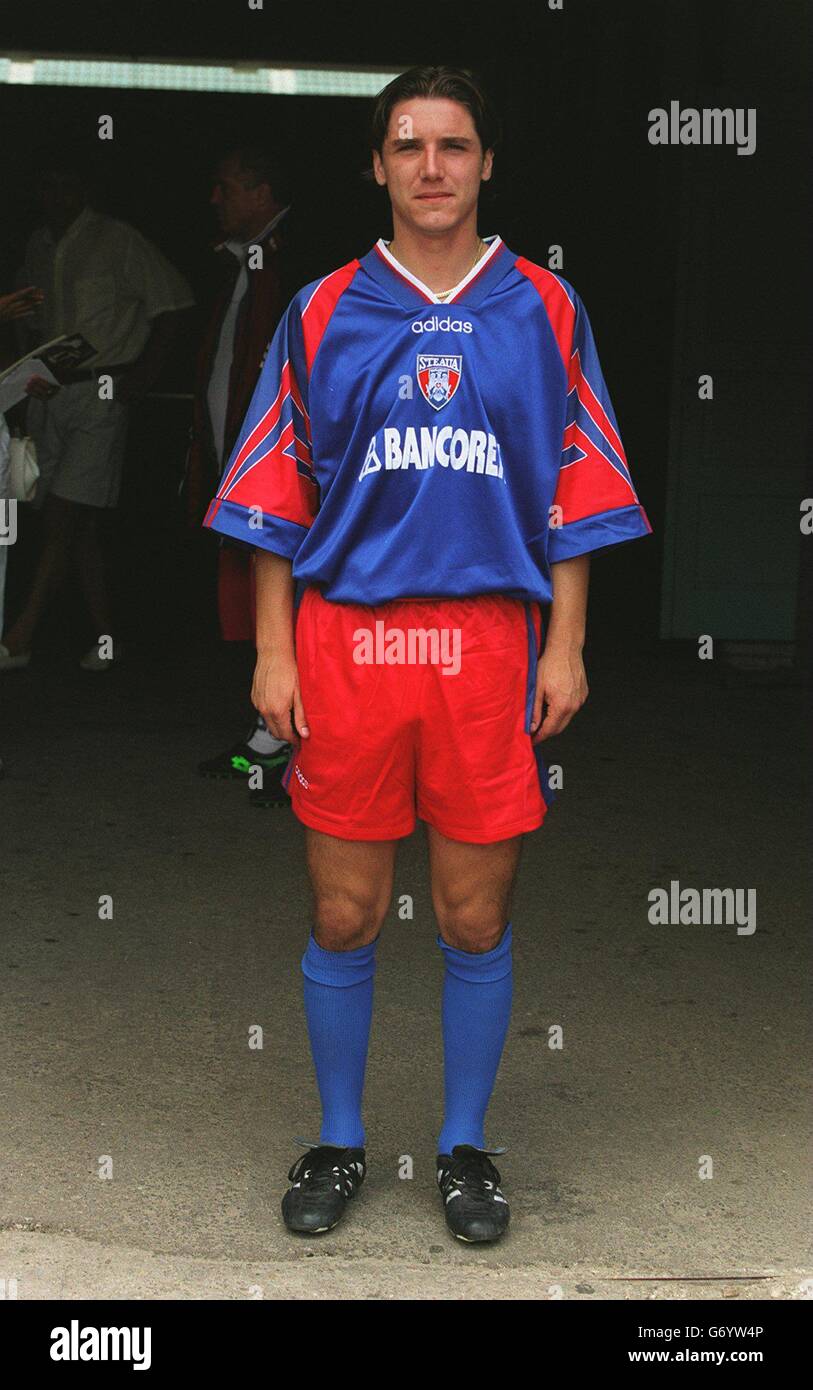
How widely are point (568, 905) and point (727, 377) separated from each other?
14.4ft

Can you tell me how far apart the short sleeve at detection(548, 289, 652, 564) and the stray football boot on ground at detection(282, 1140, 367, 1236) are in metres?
1.11

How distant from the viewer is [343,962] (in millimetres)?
3150

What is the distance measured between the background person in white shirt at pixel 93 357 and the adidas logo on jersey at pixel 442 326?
4851mm

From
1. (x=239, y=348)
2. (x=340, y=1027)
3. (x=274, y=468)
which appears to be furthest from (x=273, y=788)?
(x=274, y=468)

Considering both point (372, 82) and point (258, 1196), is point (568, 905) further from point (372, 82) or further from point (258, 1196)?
point (372, 82)

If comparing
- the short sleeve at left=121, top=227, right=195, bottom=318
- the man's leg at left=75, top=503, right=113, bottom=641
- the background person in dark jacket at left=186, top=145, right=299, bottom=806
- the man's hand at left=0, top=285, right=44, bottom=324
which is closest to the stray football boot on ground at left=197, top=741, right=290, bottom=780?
the background person in dark jacket at left=186, top=145, right=299, bottom=806

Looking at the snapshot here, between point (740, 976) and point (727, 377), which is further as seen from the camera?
point (727, 377)

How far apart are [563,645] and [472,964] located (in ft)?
1.87

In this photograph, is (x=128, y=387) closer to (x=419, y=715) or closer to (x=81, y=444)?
(x=81, y=444)

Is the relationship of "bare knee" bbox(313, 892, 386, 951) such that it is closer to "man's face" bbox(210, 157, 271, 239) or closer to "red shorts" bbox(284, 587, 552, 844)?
"red shorts" bbox(284, 587, 552, 844)

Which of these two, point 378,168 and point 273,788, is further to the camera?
point 273,788

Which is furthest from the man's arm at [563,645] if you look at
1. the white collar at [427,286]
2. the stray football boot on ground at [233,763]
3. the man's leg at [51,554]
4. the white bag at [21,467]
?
the man's leg at [51,554]

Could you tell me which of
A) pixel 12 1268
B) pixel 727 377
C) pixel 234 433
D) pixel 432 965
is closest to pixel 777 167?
pixel 727 377

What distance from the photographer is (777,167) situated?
8531mm
